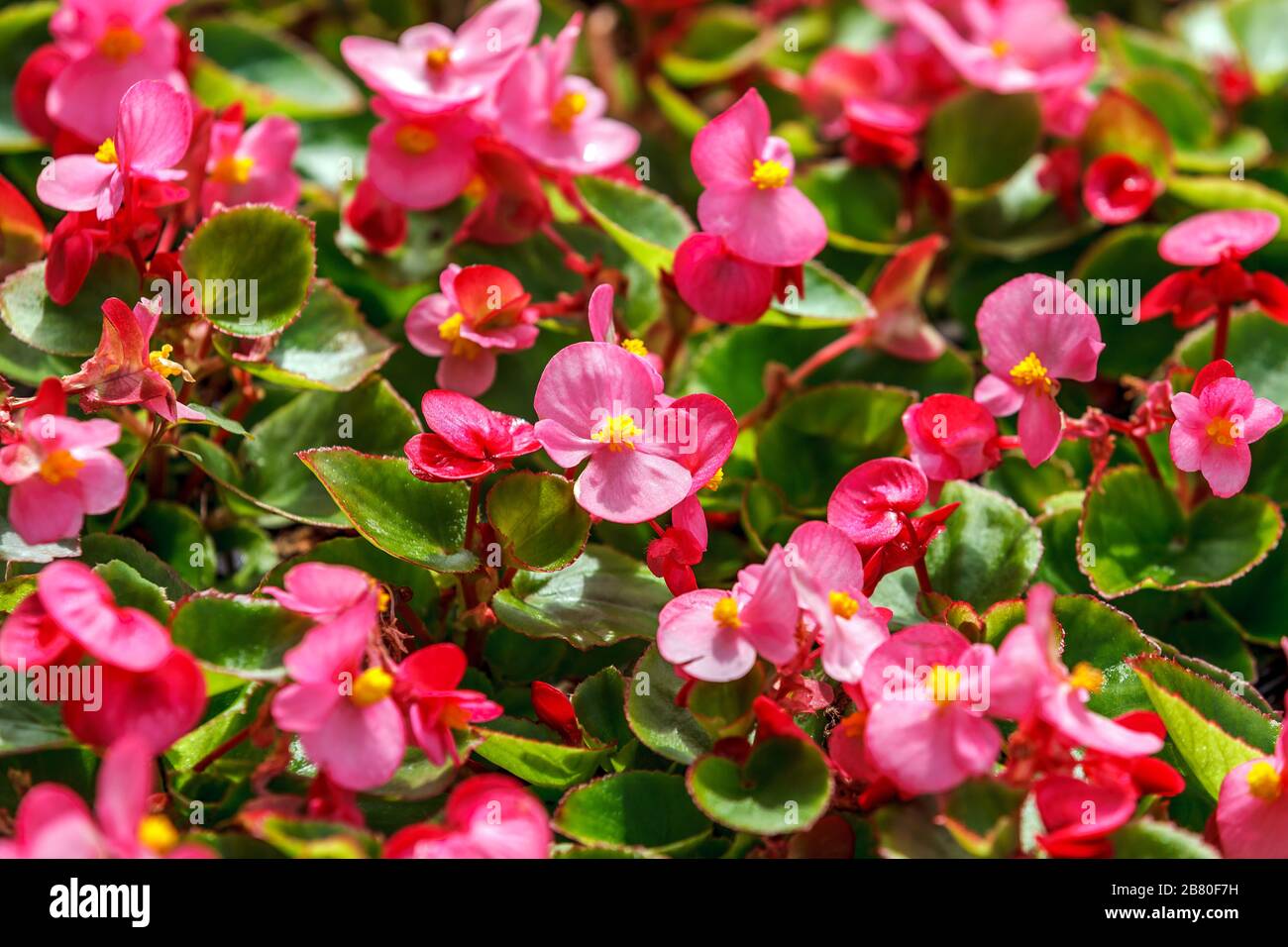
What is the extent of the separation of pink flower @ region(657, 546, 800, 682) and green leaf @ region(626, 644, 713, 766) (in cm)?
8

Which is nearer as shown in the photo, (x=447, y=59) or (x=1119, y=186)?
(x=447, y=59)

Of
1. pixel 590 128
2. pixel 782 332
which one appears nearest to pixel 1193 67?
pixel 782 332

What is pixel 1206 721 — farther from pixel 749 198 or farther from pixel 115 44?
pixel 115 44

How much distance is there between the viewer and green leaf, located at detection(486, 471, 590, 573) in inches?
35.2

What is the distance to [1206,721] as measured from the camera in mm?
824

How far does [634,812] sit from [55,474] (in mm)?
430

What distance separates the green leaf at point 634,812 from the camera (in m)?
0.82

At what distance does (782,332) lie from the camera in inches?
48.8

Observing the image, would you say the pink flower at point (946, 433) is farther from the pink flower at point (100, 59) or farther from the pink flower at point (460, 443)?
the pink flower at point (100, 59)

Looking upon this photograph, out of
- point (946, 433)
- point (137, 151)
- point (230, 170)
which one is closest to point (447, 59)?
point (230, 170)

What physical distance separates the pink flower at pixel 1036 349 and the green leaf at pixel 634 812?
1.17ft

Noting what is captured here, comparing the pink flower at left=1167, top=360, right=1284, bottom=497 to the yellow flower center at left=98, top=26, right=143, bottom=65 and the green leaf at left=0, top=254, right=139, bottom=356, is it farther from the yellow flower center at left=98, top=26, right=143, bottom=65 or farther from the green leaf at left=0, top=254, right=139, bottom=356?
the yellow flower center at left=98, top=26, right=143, bottom=65

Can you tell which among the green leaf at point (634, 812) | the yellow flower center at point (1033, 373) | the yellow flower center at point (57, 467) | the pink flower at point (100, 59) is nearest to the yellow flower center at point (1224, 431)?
the yellow flower center at point (1033, 373)

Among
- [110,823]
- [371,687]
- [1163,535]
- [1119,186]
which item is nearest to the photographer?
[110,823]
